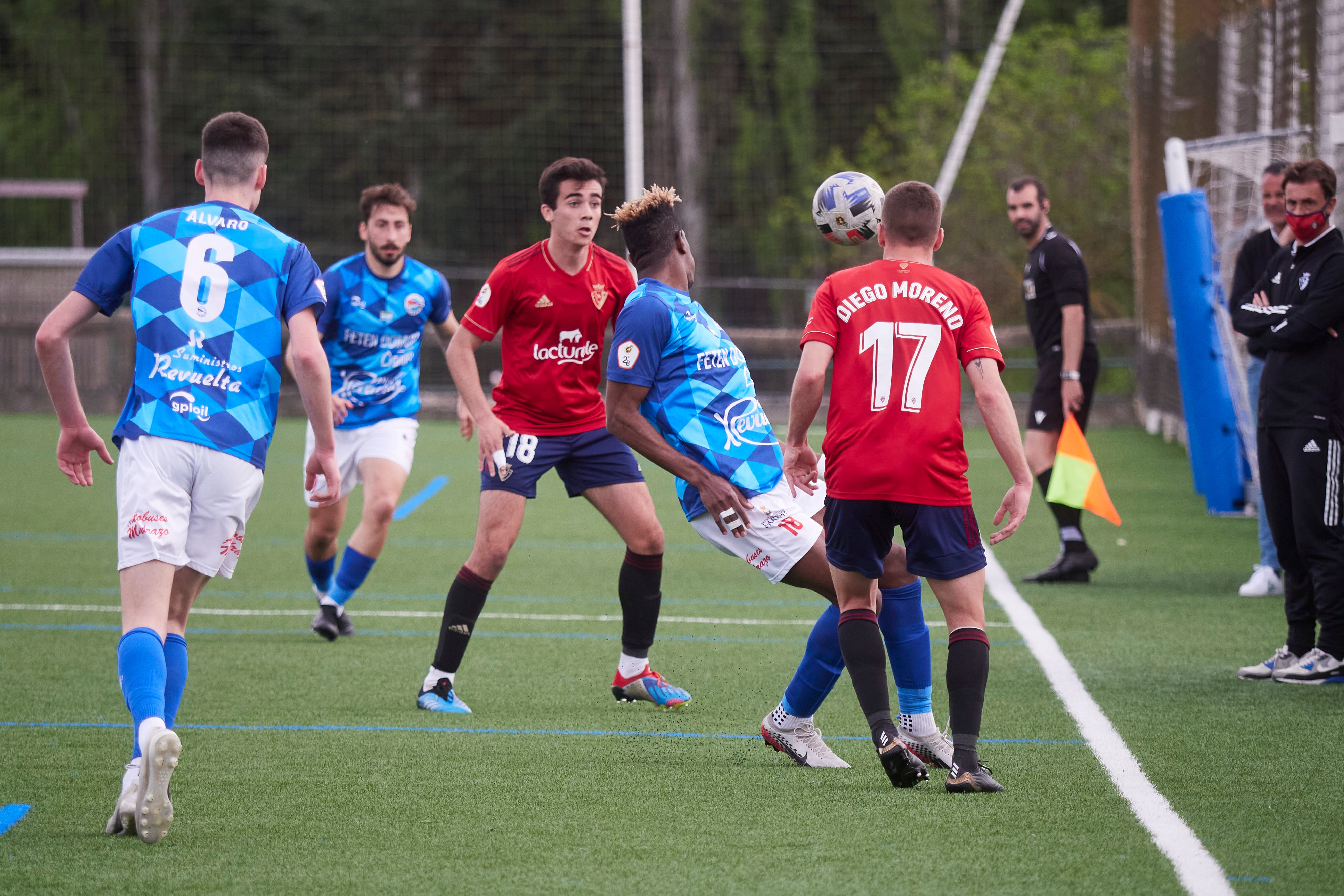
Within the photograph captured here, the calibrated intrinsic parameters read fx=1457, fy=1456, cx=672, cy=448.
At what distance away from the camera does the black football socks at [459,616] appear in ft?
18.7

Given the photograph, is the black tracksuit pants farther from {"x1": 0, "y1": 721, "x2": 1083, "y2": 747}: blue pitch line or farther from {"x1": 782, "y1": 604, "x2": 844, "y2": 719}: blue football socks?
{"x1": 782, "y1": 604, "x2": 844, "y2": 719}: blue football socks

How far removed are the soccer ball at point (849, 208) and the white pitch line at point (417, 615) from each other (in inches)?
→ 122

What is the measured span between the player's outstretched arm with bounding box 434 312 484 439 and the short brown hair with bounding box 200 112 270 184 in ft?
4.56

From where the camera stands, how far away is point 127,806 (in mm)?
3885

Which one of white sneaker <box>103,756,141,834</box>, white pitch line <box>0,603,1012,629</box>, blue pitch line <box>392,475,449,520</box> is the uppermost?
white sneaker <box>103,756,141,834</box>

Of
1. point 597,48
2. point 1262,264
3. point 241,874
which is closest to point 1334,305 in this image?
point 1262,264

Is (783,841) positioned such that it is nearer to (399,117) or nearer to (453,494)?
(453,494)

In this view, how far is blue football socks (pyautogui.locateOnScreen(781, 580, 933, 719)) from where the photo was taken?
183 inches

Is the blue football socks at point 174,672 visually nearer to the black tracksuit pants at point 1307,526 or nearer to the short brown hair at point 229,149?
the short brown hair at point 229,149

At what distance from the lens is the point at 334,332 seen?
24.1 ft

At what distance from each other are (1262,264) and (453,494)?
841 centimetres

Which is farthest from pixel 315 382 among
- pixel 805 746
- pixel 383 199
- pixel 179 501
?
pixel 383 199

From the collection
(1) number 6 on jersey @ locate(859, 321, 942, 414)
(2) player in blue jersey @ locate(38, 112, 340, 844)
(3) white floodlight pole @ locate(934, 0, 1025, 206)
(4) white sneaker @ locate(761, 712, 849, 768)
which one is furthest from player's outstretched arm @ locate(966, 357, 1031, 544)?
(3) white floodlight pole @ locate(934, 0, 1025, 206)

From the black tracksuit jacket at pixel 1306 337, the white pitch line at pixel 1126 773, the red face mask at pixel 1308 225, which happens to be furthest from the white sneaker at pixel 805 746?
the red face mask at pixel 1308 225
